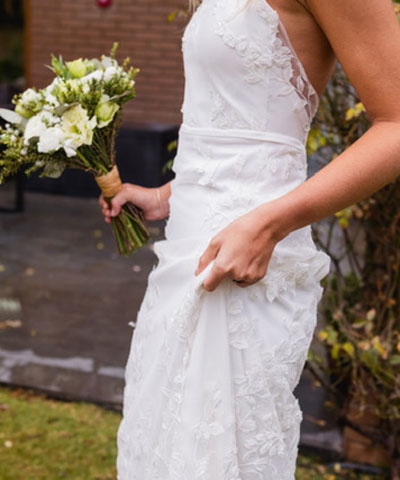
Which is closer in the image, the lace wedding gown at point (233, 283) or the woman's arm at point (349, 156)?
the woman's arm at point (349, 156)

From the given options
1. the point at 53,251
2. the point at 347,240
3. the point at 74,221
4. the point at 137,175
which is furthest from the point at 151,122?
the point at 347,240

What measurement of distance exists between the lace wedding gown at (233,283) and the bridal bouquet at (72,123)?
0.34m

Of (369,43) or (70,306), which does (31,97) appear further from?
(70,306)

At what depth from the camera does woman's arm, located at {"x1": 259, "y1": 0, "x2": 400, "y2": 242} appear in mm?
1452

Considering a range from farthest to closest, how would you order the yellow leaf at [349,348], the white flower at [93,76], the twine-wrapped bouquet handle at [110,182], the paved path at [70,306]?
the paved path at [70,306], the yellow leaf at [349,348], the twine-wrapped bouquet handle at [110,182], the white flower at [93,76]

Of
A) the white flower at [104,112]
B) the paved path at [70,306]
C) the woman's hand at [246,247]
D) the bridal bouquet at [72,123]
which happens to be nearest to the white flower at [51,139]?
the bridal bouquet at [72,123]

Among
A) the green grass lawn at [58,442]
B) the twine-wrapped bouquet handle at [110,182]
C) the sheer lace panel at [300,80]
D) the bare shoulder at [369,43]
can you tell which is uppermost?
the bare shoulder at [369,43]

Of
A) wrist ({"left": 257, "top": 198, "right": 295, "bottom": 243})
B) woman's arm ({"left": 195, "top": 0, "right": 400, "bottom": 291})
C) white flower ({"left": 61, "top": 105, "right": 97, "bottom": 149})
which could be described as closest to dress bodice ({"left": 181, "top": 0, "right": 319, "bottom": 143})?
woman's arm ({"left": 195, "top": 0, "right": 400, "bottom": 291})

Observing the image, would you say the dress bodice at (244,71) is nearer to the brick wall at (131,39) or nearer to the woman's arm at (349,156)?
the woman's arm at (349,156)

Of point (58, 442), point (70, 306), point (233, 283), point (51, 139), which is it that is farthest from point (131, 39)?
point (233, 283)

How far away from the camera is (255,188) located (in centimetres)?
169

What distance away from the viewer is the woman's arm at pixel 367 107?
145cm

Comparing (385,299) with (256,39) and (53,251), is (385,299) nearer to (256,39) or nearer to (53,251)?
(256,39)

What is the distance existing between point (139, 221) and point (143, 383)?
0.58 m
